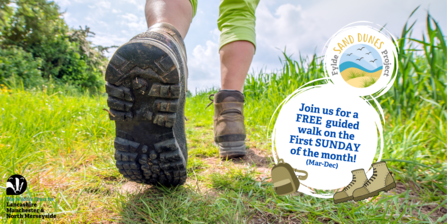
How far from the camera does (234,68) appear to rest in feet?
5.16

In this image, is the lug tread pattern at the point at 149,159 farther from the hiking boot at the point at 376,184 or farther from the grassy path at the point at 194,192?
the hiking boot at the point at 376,184

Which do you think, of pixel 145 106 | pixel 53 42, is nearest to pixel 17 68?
pixel 53 42

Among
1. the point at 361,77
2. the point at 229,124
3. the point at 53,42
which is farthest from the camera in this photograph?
the point at 53,42

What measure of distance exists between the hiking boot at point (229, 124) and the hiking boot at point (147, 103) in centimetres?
60

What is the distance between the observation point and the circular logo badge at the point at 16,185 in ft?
2.91

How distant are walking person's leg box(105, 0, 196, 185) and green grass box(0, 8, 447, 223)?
131 millimetres

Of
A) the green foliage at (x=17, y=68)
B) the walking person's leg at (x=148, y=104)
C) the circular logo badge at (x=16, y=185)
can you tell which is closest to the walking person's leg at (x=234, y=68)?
the walking person's leg at (x=148, y=104)

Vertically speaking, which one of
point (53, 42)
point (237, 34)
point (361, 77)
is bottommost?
point (361, 77)

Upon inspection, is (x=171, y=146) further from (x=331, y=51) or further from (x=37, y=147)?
(x=331, y=51)

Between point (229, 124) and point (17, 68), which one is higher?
point (17, 68)

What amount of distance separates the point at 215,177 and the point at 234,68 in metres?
0.76

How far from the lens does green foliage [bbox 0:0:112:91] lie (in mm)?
7015

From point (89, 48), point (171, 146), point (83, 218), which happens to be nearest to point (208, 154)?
point (171, 146)

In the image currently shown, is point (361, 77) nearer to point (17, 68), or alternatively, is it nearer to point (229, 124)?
point (229, 124)
